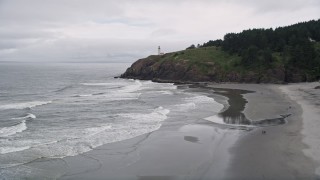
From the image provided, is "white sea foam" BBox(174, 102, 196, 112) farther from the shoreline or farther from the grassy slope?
the grassy slope

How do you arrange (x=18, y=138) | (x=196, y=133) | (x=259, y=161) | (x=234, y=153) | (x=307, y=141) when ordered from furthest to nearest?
(x=196, y=133), (x=18, y=138), (x=307, y=141), (x=234, y=153), (x=259, y=161)

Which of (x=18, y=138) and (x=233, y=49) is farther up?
(x=233, y=49)

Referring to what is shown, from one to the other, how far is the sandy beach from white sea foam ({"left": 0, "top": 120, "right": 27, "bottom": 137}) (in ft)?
33.9

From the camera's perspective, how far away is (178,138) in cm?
3131

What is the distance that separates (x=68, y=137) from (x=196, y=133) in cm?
1152

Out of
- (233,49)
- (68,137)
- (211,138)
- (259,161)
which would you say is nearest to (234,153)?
(259,161)

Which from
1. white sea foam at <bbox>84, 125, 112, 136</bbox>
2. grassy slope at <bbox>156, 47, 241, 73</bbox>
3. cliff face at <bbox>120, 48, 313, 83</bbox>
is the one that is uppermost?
grassy slope at <bbox>156, 47, 241, 73</bbox>

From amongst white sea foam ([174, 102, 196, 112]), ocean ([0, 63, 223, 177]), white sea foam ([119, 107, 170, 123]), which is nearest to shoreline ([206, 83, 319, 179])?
ocean ([0, 63, 223, 177])

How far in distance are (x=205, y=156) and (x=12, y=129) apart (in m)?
20.0

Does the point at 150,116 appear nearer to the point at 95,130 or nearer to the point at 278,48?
the point at 95,130

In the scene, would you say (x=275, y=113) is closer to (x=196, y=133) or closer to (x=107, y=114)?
(x=196, y=133)

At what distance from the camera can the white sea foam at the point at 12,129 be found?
32.8 m

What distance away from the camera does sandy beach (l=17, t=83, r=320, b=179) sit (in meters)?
21.4

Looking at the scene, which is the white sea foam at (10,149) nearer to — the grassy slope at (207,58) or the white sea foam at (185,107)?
the white sea foam at (185,107)
